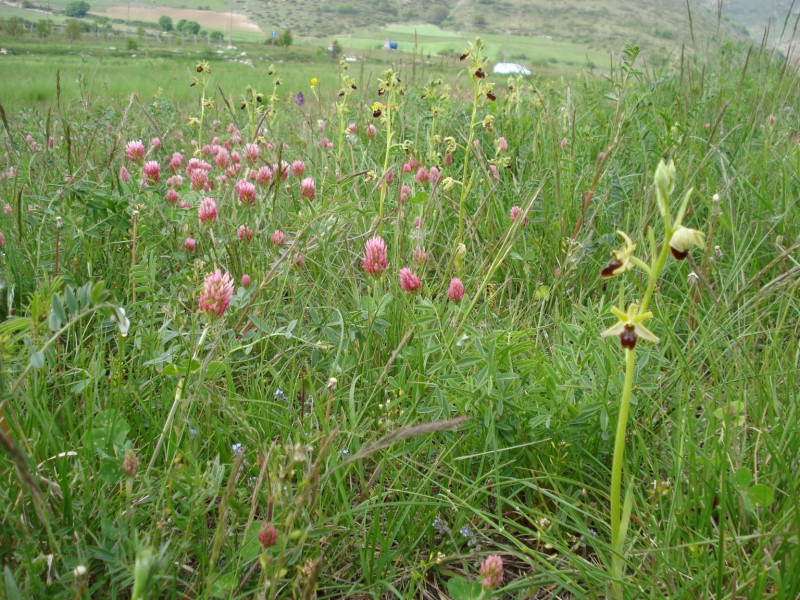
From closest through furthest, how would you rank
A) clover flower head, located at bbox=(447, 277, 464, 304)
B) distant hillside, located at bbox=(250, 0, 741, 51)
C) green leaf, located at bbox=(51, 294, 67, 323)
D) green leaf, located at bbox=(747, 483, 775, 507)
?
1. green leaf, located at bbox=(51, 294, 67, 323)
2. green leaf, located at bbox=(747, 483, 775, 507)
3. clover flower head, located at bbox=(447, 277, 464, 304)
4. distant hillside, located at bbox=(250, 0, 741, 51)

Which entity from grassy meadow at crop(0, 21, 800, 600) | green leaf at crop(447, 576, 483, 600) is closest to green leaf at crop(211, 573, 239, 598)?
grassy meadow at crop(0, 21, 800, 600)

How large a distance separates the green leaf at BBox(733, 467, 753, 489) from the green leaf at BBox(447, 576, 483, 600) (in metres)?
0.56

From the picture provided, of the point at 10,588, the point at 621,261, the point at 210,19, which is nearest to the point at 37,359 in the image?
the point at 10,588

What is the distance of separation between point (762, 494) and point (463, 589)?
0.62 metres

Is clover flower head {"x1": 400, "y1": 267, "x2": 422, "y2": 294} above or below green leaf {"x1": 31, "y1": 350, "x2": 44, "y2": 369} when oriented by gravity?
below

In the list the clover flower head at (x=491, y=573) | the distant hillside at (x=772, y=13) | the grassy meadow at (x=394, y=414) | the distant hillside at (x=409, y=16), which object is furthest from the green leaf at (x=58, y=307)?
the distant hillside at (x=409, y=16)

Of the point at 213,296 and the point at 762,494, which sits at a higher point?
the point at 213,296

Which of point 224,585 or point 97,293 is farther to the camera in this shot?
point 224,585

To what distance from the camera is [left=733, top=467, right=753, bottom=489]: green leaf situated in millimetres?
1228

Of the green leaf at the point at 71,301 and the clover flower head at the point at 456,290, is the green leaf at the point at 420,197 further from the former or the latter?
the green leaf at the point at 71,301

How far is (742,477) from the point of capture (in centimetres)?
124

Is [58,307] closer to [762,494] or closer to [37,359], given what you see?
[37,359]

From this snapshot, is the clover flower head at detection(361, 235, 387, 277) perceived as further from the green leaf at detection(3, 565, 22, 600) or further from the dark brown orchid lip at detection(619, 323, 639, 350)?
the green leaf at detection(3, 565, 22, 600)

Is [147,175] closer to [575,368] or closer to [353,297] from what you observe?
[353,297]
